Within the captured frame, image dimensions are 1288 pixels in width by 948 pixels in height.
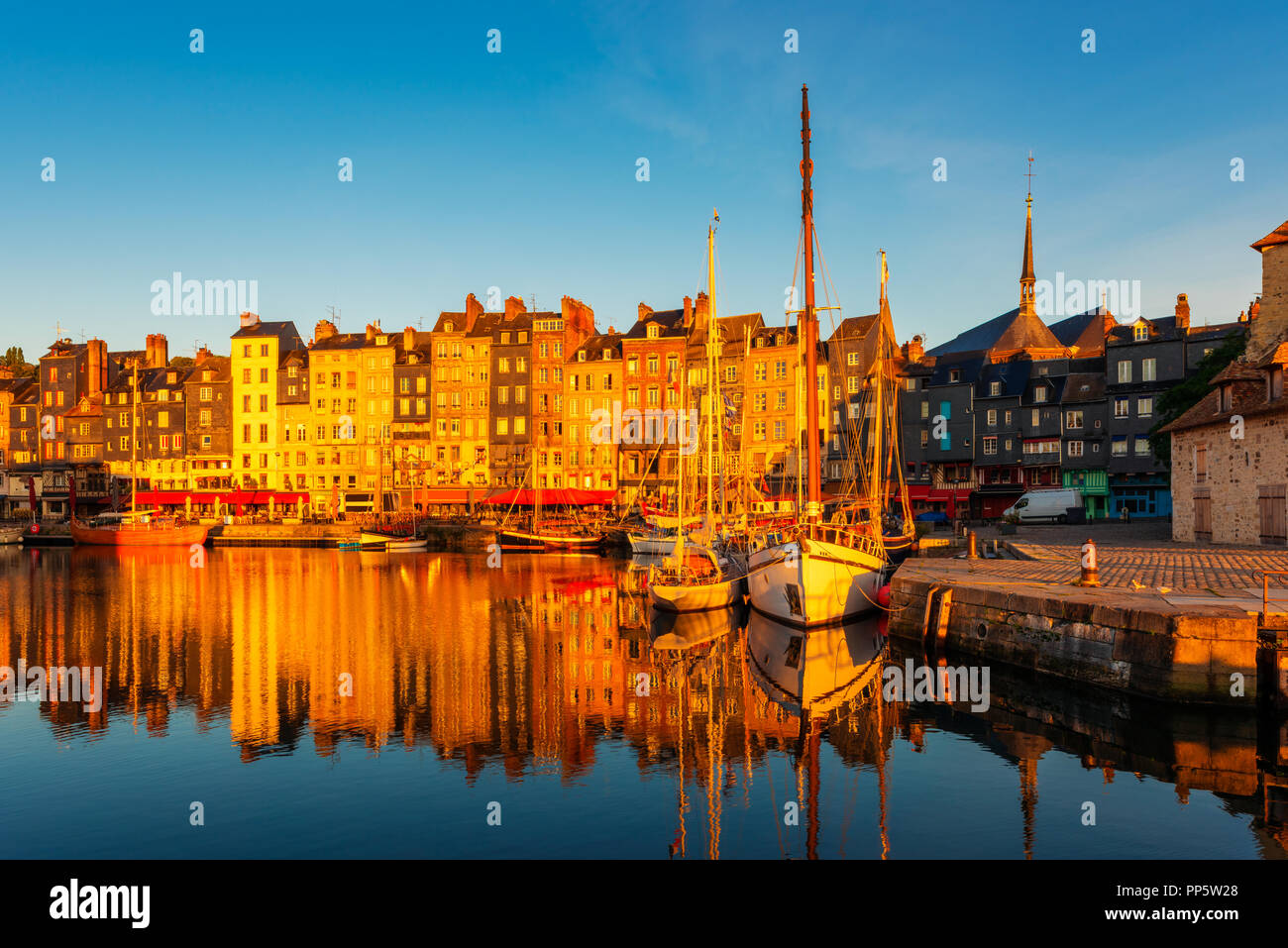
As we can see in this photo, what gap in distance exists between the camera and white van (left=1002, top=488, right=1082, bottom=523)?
60.3m

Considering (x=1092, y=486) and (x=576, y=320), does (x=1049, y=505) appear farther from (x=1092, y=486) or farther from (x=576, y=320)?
(x=576, y=320)

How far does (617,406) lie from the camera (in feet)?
263

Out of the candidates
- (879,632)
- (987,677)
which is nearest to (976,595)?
(987,677)

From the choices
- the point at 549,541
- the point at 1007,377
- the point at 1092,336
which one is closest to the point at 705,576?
the point at 549,541

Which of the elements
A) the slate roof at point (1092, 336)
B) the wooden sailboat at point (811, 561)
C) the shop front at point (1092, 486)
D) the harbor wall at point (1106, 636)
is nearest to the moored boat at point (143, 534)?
the wooden sailboat at point (811, 561)

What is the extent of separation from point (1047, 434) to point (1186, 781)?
57.7m

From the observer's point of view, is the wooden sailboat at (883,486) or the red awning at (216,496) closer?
the wooden sailboat at (883,486)

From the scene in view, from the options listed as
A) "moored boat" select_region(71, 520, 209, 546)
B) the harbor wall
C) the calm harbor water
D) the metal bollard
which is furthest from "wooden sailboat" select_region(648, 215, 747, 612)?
A: "moored boat" select_region(71, 520, 209, 546)

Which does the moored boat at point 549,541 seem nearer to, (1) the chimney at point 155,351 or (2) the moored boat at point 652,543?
(2) the moored boat at point 652,543

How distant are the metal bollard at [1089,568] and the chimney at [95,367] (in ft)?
332

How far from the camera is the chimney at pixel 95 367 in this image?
319 feet

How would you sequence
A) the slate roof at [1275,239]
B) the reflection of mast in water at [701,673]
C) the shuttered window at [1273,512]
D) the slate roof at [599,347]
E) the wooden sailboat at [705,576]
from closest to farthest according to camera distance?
the reflection of mast in water at [701,673] < the shuttered window at [1273,512] < the wooden sailboat at [705,576] < the slate roof at [1275,239] < the slate roof at [599,347]

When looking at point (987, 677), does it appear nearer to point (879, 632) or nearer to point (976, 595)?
point (976, 595)

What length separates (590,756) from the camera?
16.6 meters
